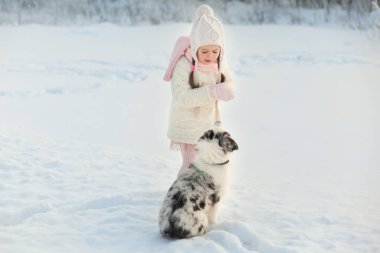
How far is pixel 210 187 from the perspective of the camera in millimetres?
3869

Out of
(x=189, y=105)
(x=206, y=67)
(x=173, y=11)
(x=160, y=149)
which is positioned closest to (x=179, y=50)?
(x=206, y=67)

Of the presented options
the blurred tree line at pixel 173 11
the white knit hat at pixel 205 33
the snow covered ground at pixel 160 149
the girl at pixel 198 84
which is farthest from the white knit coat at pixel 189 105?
the blurred tree line at pixel 173 11

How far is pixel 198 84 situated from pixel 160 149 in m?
2.85

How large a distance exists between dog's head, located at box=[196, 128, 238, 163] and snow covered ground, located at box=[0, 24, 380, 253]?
49 centimetres

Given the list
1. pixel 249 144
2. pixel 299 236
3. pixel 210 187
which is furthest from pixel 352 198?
pixel 249 144

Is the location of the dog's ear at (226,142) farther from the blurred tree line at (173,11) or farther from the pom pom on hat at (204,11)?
the blurred tree line at (173,11)

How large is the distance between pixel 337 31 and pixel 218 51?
1350 cm

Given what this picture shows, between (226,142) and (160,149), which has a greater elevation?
(226,142)

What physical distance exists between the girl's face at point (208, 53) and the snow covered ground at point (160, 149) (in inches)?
43.8

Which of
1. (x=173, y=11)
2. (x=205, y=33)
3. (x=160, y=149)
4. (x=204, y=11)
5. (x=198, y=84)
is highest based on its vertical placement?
(x=173, y=11)

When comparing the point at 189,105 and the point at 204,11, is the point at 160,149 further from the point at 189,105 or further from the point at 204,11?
the point at 204,11

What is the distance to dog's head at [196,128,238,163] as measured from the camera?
3.86 m

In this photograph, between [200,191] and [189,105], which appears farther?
[189,105]

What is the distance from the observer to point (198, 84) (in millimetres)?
4230
